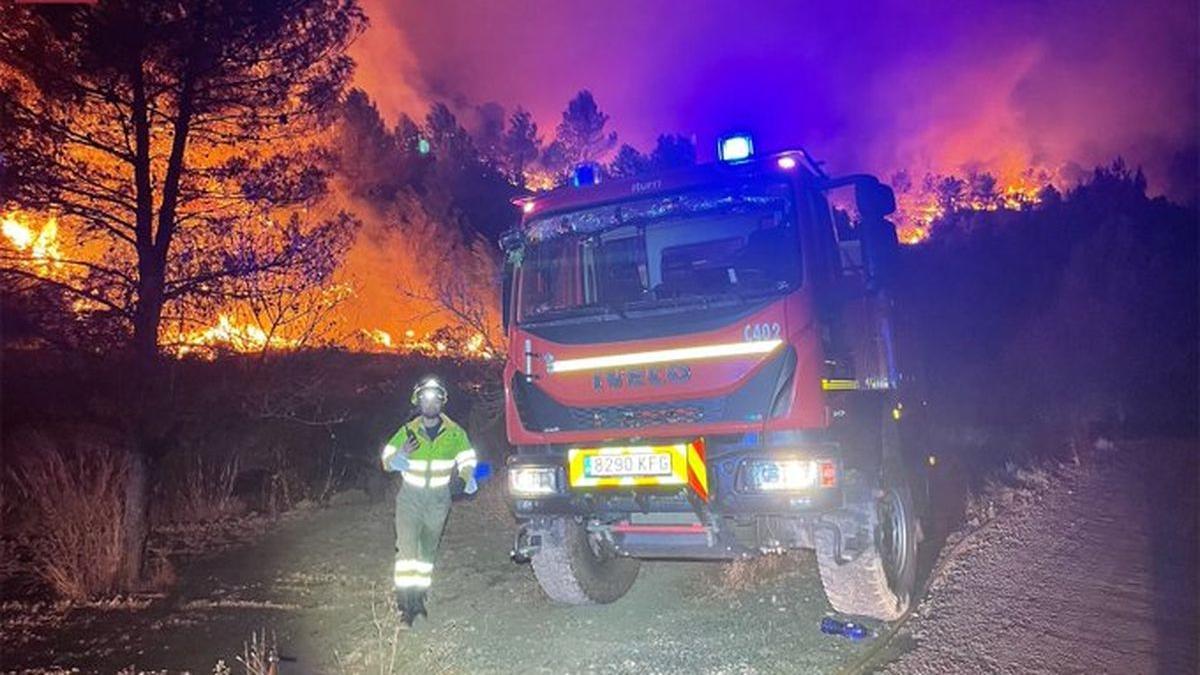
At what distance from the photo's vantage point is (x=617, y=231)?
17.6 feet

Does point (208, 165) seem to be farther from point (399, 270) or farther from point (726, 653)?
point (399, 270)

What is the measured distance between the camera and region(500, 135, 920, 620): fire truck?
173 inches

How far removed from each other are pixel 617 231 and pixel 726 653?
2.72 m

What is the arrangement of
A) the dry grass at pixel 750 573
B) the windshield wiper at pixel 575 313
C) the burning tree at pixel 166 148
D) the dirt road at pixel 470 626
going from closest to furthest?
the dirt road at pixel 470 626, the windshield wiper at pixel 575 313, the dry grass at pixel 750 573, the burning tree at pixel 166 148

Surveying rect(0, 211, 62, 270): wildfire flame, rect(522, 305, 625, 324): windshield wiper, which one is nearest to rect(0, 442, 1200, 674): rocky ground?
rect(522, 305, 625, 324): windshield wiper

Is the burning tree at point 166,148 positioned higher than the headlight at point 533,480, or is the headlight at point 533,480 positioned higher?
the burning tree at point 166,148

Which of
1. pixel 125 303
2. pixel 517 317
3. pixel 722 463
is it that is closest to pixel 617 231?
pixel 517 317

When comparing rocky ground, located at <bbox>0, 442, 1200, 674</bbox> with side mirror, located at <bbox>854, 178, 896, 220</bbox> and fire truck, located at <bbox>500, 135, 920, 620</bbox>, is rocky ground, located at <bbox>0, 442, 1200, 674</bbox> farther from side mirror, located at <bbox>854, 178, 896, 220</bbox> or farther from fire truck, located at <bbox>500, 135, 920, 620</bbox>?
side mirror, located at <bbox>854, 178, 896, 220</bbox>

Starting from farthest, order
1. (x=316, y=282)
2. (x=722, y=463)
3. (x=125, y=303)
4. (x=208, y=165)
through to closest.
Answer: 1. (x=316, y=282)
2. (x=208, y=165)
3. (x=125, y=303)
4. (x=722, y=463)

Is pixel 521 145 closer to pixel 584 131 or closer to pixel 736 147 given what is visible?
pixel 584 131

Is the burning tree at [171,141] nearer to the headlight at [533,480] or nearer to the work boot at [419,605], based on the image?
the work boot at [419,605]

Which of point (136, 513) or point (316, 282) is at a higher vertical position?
point (316, 282)

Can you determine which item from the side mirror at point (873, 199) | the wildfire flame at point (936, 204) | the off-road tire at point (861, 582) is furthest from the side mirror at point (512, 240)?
the wildfire flame at point (936, 204)

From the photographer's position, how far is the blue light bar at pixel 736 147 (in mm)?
5098
